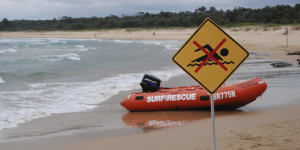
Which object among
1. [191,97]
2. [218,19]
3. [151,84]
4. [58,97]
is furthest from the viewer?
[218,19]

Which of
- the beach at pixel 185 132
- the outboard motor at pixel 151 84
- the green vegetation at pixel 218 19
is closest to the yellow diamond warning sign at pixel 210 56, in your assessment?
the beach at pixel 185 132

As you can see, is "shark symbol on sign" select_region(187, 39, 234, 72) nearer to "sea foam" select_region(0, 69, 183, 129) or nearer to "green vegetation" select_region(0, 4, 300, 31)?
"sea foam" select_region(0, 69, 183, 129)

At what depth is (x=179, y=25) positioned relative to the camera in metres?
71.9

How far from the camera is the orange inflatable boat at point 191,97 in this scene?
9.96 metres

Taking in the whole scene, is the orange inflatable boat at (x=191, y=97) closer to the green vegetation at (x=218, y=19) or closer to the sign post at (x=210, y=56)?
the sign post at (x=210, y=56)

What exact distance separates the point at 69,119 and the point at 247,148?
5283 millimetres

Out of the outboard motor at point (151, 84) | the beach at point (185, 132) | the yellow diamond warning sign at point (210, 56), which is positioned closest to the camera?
the yellow diamond warning sign at point (210, 56)

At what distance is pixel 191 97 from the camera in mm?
10375

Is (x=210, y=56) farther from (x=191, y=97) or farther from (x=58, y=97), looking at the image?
(x=58, y=97)

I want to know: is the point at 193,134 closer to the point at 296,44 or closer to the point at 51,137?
the point at 51,137

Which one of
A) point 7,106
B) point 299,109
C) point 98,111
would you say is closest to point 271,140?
point 299,109

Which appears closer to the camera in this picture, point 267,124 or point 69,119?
point 267,124

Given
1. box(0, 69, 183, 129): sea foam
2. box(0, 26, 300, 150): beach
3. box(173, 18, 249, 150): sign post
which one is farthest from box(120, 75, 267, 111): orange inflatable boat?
box(173, 18, 249, 150): sign post

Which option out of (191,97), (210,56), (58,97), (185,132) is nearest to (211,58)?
(210,56)
